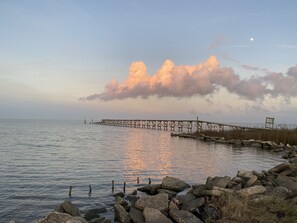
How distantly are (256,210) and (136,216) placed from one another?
3518 mm

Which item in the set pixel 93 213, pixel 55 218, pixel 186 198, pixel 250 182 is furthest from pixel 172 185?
pixel 55 218

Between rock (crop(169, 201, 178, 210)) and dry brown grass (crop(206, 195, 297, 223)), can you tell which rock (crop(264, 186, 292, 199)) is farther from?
rock (crop(169, 201, 178, 210))

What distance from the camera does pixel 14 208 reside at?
42.5ft

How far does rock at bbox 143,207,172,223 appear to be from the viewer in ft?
30.6

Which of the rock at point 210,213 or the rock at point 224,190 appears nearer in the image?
the rock at point 210,213

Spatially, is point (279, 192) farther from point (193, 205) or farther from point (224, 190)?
point (193, 205)

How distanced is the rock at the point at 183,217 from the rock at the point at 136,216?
2.99 feet

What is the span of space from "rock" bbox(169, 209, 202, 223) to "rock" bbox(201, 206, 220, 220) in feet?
1.47

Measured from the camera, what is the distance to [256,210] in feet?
31.1

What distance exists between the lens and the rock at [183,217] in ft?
30.4

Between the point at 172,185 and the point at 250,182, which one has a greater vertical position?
the point at 250,182

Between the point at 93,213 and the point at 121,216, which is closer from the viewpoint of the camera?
the point at 121,216

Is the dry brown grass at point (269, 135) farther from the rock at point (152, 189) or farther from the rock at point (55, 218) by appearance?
the rock at point (55, 218)

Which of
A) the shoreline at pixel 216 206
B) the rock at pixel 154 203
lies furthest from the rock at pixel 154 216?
the rock at pixel 154 203
